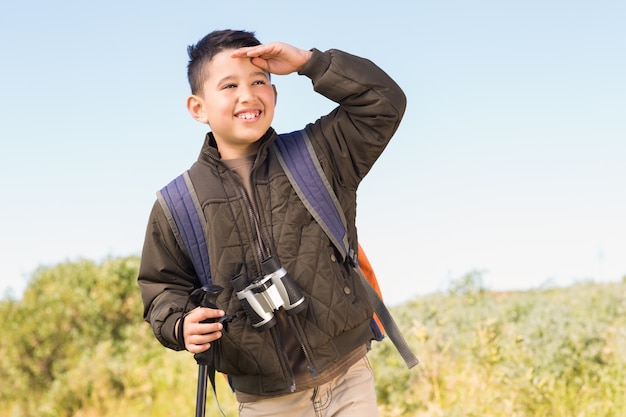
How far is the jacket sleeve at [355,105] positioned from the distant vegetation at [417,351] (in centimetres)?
181

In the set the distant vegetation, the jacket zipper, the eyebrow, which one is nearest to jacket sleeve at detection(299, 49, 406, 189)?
the eyebrow

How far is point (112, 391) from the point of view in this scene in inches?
339

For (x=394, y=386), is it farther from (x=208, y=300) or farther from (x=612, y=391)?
(x=208, y=300)

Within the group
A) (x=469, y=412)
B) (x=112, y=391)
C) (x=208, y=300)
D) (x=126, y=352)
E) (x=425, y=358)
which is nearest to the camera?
(x=208, y=300)

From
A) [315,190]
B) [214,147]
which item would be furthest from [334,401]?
[214,147]

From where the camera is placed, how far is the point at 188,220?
10.3 ft

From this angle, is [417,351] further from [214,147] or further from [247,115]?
[247,115]

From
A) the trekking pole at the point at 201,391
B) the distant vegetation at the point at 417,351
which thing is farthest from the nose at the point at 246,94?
the distant vegetation at the point at 417,351

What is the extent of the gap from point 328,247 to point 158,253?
73 centimetres

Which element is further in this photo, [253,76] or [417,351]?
[417,351]

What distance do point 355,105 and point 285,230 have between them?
0.56 meters

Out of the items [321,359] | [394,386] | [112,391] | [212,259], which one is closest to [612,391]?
[394,386]

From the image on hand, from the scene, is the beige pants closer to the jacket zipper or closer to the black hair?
the jacket zipper

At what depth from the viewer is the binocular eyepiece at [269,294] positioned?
114 inches
